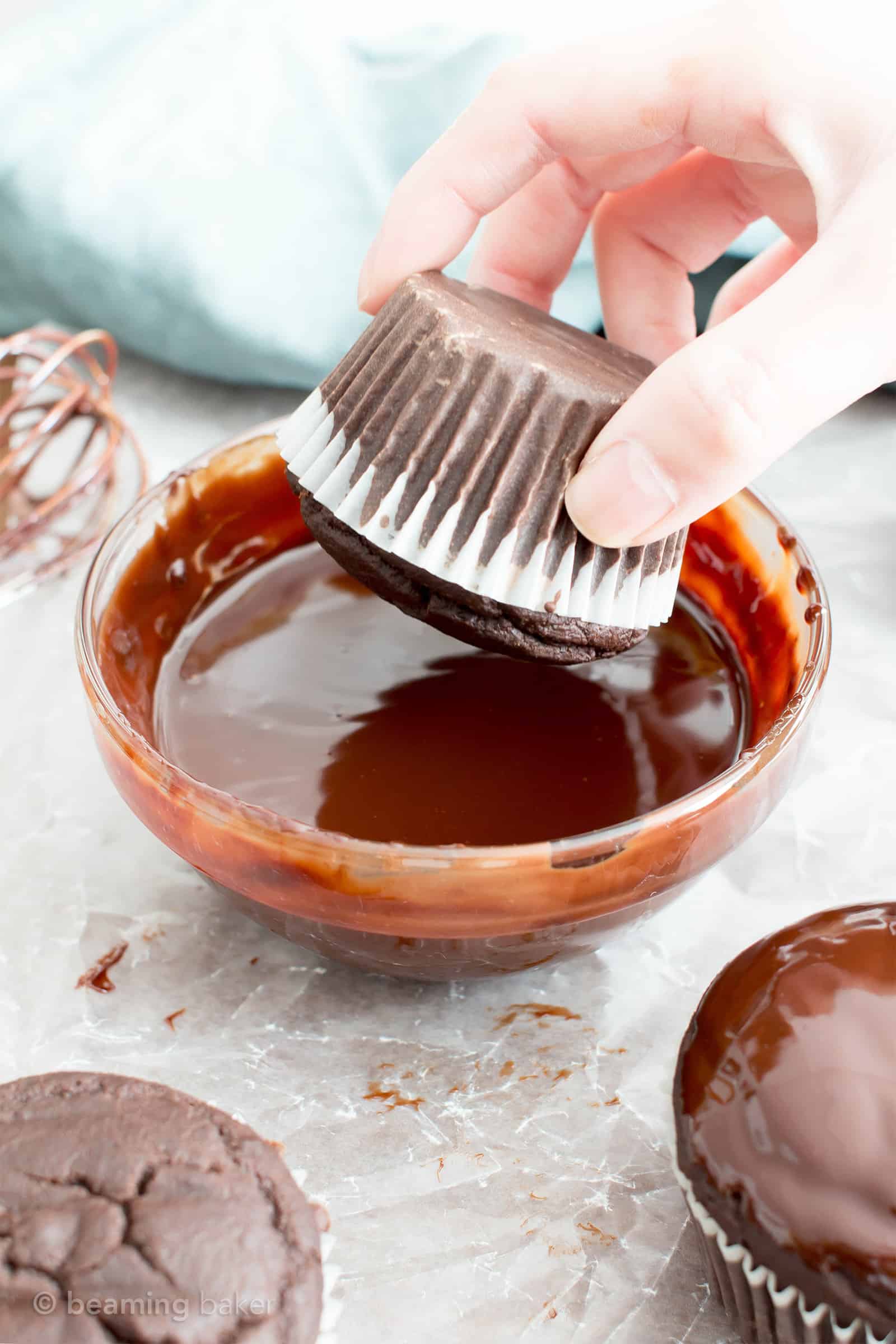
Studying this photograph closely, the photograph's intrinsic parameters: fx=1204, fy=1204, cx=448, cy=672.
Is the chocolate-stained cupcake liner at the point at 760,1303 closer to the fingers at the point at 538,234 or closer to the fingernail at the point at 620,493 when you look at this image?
the fingernail at the point at 620,493

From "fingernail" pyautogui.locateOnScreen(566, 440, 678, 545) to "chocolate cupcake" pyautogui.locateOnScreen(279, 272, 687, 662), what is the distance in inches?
1.4

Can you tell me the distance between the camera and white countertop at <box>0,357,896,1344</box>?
97 cm

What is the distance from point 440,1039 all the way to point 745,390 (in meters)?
0.65

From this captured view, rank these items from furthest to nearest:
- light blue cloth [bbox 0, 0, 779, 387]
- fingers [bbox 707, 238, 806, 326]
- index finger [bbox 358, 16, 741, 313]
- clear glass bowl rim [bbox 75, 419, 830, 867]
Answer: light blue cloth [bbox 0, 0, 779, 387], fingers [bbox 707, 238, 806, 326], index finger [bbox 358, 16, 741, 313], clear glass bowl rim [bbox 75, 419, 830, 867]

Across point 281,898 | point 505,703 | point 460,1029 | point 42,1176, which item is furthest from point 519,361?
point 42,1176

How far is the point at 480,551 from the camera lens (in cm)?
100

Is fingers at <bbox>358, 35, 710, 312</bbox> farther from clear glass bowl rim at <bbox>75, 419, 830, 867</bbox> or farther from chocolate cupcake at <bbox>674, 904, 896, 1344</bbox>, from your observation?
chocolate cupcake at <bbox>674, 904, 896, 1344</bbox>

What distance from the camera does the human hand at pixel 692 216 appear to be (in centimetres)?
94

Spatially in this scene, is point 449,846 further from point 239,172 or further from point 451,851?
point 239,172

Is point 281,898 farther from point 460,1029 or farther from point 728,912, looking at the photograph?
point 728,912

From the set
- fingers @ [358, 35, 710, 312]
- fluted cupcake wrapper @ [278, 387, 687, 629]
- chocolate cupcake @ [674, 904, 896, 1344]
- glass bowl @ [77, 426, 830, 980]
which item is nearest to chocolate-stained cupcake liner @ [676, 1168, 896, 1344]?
chocolate cupcake @ [674, 904, 896, 1344]

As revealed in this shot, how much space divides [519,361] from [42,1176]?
28.4 inches

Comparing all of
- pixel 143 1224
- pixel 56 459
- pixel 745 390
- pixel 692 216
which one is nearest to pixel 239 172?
pixel 56 459

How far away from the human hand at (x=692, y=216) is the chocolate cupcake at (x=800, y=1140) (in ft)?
1.23
